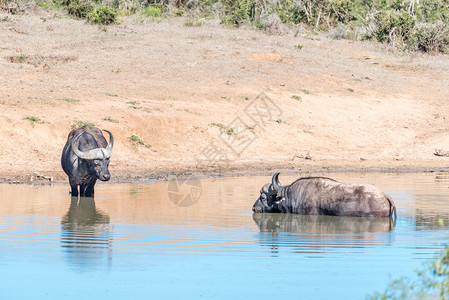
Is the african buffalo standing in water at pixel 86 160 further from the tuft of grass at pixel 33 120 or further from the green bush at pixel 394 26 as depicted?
the green bush at pixel 394 26

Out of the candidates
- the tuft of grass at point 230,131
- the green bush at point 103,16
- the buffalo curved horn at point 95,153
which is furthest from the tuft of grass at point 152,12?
the buffalo curved horn at point 95,153

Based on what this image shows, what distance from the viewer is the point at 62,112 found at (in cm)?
2067


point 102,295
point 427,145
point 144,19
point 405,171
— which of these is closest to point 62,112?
point 405,171

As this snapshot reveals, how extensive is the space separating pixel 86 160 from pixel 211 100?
1121 centimetres

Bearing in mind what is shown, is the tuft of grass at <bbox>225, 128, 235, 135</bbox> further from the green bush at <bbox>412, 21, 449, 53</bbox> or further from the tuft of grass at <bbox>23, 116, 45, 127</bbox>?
the green bush at <bbox>412, 21, 449, 53</bbox>

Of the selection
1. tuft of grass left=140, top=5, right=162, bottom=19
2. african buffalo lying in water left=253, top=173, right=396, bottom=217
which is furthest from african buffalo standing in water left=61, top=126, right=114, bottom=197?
tuft of grass left=140, top=5, right=162, bottom=19

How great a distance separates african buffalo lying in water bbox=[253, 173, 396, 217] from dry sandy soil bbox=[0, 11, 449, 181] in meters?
5.45

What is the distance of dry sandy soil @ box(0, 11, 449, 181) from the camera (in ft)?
64.5

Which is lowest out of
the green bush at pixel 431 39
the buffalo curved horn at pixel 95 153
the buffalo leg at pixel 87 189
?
the buffalo leg at pixel 87 189

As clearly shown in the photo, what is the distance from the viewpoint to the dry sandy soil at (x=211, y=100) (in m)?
19.7

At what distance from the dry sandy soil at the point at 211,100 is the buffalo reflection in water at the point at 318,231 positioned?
626 cm

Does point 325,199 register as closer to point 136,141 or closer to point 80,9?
point 136,141

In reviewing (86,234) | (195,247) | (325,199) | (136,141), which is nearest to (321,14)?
(136,141)

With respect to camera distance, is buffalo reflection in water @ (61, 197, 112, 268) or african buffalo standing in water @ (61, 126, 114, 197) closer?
buffalo reflection in water @ (61, 197, 112, 268)
